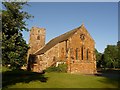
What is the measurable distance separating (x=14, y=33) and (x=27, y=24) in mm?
1763

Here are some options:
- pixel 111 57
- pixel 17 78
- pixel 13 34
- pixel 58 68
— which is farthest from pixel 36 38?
pixel 13 34

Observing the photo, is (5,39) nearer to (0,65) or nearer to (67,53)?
(0,65)

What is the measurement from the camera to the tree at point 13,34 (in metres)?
17.0

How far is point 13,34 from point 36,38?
184ft

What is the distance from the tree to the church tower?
5378 centimetres

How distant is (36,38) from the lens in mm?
74188

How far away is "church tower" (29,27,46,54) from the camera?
240ft

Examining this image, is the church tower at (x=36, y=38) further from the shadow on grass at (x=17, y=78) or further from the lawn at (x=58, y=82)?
the lawn at (x=58, y=82)

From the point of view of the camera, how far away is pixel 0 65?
16172mm

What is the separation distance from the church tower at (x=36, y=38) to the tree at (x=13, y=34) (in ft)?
176

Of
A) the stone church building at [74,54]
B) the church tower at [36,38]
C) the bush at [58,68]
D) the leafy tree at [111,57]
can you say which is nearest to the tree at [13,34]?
the bush at [58,68]

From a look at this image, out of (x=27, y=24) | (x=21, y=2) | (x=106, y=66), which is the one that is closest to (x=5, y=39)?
(x=27, y=24)

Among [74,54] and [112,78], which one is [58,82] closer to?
[112,78]

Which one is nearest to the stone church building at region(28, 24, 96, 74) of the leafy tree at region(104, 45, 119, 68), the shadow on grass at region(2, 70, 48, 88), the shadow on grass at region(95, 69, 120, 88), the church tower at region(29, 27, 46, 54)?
the shadow on grass at region(95, 69, 120, 88)
